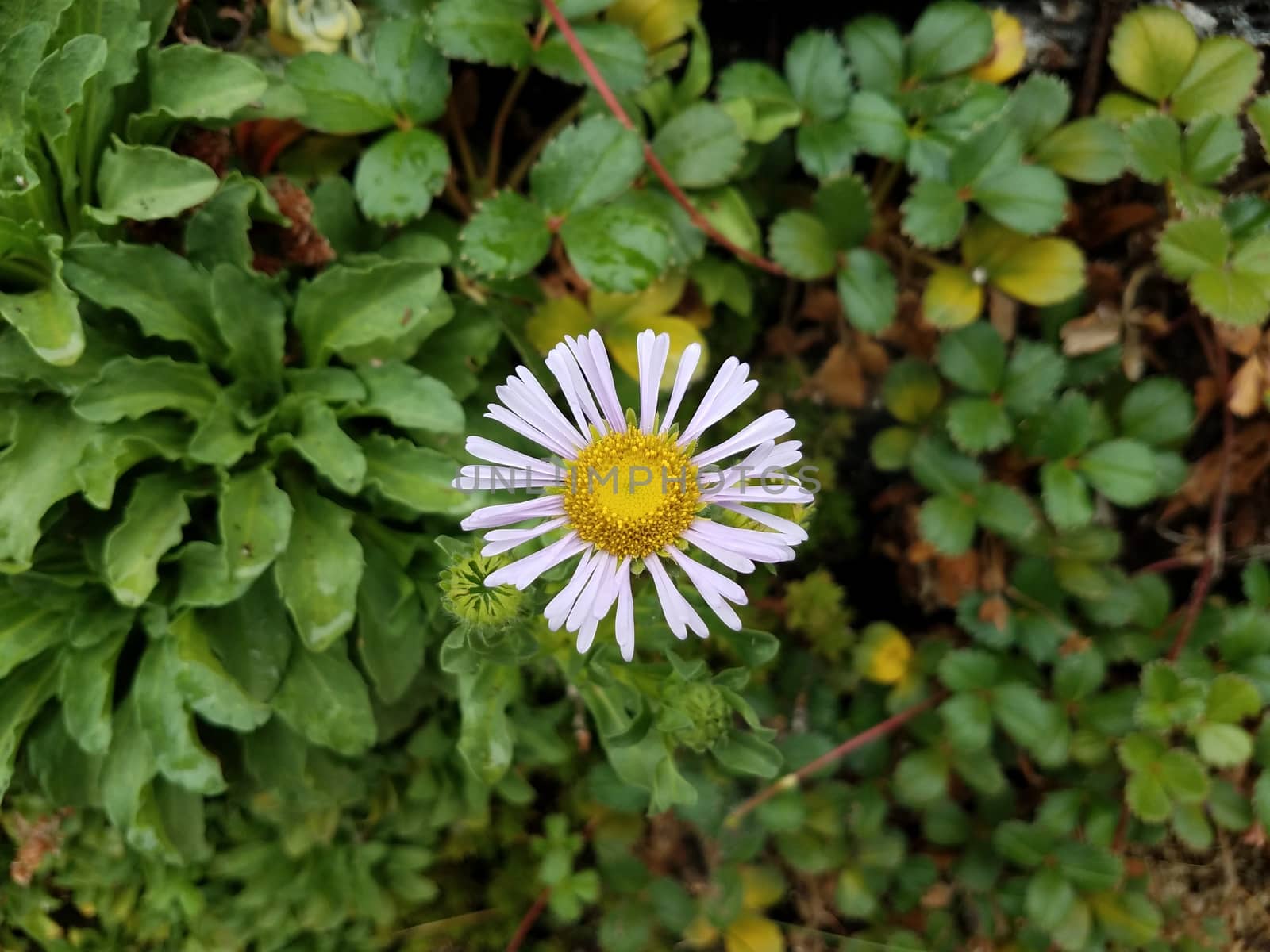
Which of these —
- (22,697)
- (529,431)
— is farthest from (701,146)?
(22,697)

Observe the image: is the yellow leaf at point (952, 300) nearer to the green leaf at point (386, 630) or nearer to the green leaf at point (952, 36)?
the green leaf at point (952, 36)

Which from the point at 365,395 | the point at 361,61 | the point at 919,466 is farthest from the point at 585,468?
the point at 361,61

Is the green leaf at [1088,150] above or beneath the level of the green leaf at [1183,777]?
above

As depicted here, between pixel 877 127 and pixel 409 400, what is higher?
pixel 877 127

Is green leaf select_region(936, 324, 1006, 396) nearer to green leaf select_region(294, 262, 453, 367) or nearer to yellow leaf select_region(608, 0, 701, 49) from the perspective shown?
yellow leaf select_region(608, 0, 701, 49)

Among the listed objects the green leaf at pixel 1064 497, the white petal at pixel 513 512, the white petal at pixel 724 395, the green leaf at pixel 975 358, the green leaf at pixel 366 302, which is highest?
the green leaf at pixel 975 358

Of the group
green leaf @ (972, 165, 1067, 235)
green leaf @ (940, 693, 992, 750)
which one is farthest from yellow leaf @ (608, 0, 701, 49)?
green leaf @ (940, 693, 992, 750)

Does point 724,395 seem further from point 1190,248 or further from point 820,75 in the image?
point 1190,248

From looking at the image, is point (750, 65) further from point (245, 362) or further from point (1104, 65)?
point (245, 362)

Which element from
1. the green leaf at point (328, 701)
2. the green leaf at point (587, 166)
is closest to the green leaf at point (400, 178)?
the green leaf at point (587, 166)
